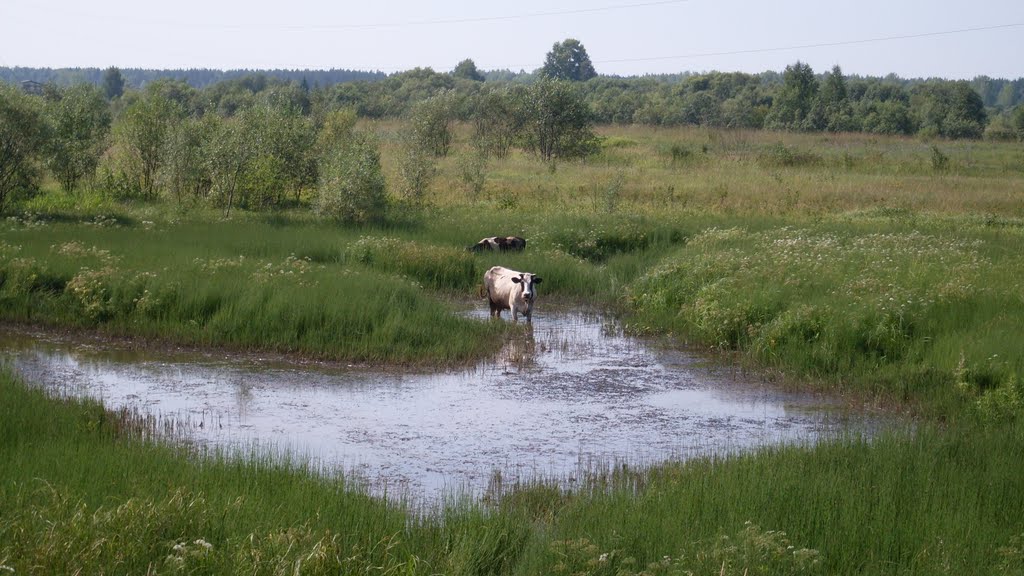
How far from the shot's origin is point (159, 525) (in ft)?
22.8

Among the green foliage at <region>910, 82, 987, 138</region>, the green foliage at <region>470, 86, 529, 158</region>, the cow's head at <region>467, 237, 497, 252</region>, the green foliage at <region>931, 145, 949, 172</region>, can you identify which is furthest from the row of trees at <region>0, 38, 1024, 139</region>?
the cow's head at <region>467, 237, 497, 252</region>

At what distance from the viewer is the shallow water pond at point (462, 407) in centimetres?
1111

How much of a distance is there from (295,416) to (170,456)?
131 inches

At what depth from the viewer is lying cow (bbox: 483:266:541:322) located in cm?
1828

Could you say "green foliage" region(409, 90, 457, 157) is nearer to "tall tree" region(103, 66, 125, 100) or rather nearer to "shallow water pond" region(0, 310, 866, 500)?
"shallow water pond" region(0, 310, 866, 500)

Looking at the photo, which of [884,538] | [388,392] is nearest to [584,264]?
[388,392]

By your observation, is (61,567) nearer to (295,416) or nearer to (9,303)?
(295,416)

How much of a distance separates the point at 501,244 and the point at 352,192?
176 inches

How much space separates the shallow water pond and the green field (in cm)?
77

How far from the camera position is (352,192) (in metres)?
26.2

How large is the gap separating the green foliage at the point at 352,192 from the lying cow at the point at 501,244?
3850 millimetres

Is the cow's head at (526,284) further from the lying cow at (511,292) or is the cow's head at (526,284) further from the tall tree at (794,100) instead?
the tall tree at (794,100)

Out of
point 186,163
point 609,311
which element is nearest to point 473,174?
point 186,163

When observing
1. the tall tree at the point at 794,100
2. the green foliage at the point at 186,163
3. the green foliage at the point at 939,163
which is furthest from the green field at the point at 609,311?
the tall tree at the point at 794,100
